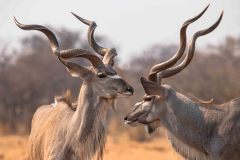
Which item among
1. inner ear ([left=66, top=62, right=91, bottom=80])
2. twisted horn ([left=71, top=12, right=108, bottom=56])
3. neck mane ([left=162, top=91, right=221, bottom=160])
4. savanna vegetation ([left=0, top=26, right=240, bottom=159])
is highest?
savanna vegetation ([left=0, top=26, right=240, bottom=159])

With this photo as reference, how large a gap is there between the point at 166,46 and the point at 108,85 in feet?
115

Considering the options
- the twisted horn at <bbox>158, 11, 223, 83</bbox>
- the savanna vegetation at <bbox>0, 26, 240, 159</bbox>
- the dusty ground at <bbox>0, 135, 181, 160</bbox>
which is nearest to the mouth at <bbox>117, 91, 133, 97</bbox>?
the twisted horn at <bbox>158, 11, 223, 83</bbox>

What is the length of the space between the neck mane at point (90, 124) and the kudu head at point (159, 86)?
465 mm

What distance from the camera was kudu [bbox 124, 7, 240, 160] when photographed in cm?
721

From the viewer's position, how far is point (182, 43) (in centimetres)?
779

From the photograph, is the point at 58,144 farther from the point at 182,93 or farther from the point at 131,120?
the point at 182,93

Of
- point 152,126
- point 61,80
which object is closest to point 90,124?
point 152,126

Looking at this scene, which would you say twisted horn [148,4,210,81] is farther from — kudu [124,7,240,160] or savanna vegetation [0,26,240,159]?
savanna vegetation [0,26,240,159]

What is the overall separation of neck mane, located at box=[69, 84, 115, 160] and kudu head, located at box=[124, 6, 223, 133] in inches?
18.3

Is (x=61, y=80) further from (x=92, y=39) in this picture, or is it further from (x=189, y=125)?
(x=189, y=125)

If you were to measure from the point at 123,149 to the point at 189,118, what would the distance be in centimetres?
851

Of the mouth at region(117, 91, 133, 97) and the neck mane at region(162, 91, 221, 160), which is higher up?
the mouth at region(117, 91, 133, 97)

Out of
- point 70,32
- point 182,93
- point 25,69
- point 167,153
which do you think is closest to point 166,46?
point 70,32

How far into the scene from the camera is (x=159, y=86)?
25.0 ft
